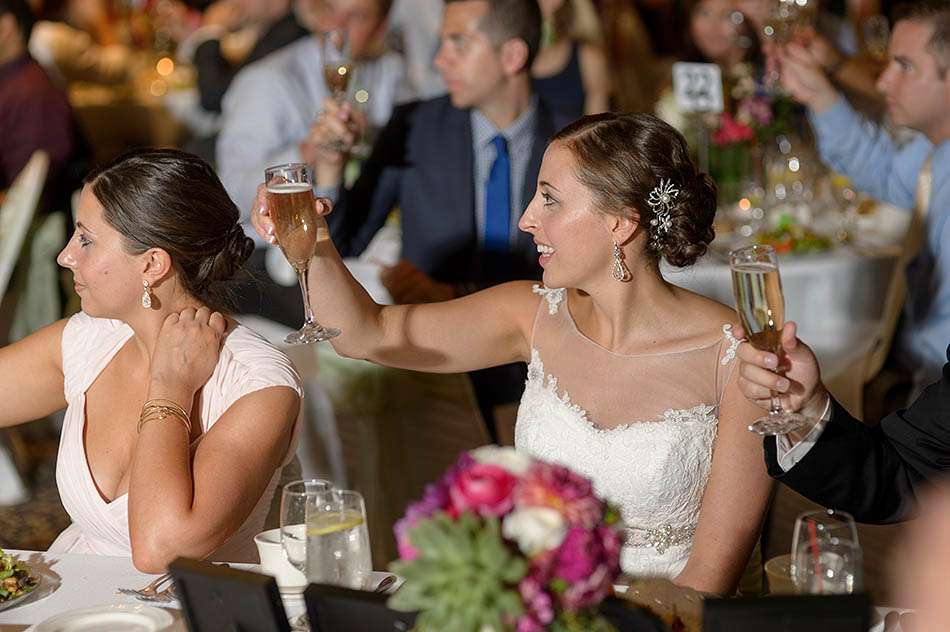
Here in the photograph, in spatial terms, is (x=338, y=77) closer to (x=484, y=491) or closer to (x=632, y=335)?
(x=632, y=335)

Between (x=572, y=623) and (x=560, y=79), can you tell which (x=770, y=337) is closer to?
(x=572, y=623)

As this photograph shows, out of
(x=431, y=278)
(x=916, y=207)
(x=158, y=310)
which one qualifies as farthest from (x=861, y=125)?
(x=158, y=310)

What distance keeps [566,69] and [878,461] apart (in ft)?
11.9

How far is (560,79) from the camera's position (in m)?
5.48

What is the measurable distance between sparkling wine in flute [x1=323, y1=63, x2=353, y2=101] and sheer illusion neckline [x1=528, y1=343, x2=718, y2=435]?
1185mm

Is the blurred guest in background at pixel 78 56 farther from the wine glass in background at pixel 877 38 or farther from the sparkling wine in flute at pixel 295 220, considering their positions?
the sparkling wine in flute at pixel 295 220

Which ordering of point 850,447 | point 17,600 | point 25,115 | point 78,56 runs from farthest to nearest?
point 78,56
point 25,115
point 850,447
point 17,600

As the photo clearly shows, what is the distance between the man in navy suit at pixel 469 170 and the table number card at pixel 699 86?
28.1 inches

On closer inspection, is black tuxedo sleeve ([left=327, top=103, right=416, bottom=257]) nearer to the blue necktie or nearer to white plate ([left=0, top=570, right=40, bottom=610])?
the blue necktie

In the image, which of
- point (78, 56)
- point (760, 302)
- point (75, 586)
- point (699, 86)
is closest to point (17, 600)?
point (75, 586)

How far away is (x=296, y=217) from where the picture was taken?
2.20m

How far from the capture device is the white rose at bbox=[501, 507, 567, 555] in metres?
1.23

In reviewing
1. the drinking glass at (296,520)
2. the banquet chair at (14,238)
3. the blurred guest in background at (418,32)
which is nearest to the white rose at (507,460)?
the drinking glass at (296,520)

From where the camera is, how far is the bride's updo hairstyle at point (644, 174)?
7.97 ft
